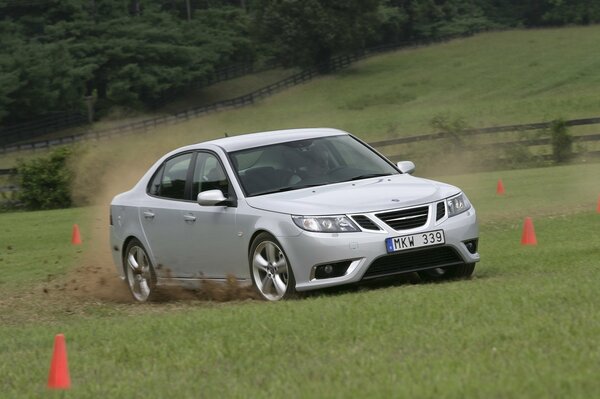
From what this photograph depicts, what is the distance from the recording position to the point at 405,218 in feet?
32.5

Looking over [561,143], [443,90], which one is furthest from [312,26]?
[561,143]

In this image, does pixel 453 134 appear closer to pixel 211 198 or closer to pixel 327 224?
pixel 211 198

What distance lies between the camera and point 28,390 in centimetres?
697

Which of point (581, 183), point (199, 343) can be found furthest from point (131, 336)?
point (581, 183)

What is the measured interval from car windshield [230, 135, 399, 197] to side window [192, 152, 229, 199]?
0.17 metres

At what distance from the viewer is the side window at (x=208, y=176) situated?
36.3ft

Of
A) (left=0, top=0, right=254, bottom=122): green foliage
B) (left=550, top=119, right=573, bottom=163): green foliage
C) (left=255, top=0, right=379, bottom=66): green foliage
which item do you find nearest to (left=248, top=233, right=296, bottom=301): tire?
(left=550, top=119, right=573, bottom=163): green foliage

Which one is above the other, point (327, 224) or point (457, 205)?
point (327, 224)

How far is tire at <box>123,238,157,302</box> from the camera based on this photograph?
11.9 meters

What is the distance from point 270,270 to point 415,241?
4.15 feet

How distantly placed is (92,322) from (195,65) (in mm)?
78663

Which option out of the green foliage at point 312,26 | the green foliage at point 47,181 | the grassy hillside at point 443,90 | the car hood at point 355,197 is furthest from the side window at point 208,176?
the green foliage at point 312,26

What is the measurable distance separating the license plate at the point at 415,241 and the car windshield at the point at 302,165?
1196mm

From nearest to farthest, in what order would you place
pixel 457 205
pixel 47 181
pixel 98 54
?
pixel 457 205 < pixel 47 181 < pixel 98 54
